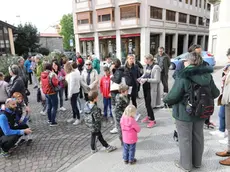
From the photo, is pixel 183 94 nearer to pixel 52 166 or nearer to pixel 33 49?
pixel 52 166

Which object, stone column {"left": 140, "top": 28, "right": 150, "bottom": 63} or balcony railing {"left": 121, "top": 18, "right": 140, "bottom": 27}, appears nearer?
balcony railing {"left": 121, "top": 18, "right": 140, "bottom": 27}

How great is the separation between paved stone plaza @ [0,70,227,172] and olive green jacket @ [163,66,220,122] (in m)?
1.03

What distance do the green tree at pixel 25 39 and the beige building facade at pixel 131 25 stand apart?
343 inches

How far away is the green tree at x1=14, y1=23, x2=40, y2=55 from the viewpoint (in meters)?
32.3

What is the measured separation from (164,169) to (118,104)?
146 cm

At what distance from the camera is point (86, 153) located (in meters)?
3.87

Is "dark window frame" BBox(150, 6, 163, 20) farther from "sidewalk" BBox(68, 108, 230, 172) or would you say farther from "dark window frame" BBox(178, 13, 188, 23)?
"sidewalk" BBox(68, 108, 230, 172)

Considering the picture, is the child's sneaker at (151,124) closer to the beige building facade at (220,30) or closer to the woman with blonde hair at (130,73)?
the woman with blonde hair at (130,73)

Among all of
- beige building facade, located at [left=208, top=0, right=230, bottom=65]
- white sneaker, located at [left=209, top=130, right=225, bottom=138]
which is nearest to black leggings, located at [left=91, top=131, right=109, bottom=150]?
white sneaker, located at [left=209, top=130, right=225, bottom=138]

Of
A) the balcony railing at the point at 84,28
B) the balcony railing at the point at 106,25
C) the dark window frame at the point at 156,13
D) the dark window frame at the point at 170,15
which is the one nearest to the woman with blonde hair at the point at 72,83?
the balcony railing at the point at 106,25

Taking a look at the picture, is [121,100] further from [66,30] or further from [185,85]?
[66,30]

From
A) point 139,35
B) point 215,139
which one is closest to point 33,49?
point 139,35

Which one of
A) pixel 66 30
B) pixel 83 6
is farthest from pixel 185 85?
pixel 66 30

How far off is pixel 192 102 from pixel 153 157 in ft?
4.89
